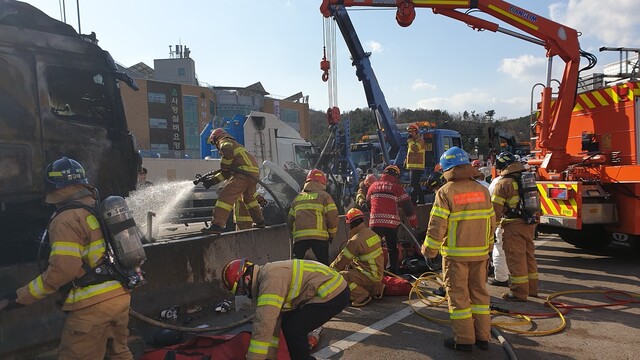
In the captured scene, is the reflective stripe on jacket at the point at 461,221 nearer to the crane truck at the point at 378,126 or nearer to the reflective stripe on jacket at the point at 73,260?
the reflective stripe on jacket at the point at 73,260

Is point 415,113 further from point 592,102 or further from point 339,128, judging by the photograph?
point 592,102

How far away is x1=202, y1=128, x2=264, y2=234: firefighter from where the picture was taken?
6.34 metres

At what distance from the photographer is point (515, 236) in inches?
221

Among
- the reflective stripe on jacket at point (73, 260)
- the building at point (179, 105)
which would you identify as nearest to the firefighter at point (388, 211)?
the reflective stripe on jacket at point (73, 260)

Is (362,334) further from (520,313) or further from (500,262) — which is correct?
(500,262)

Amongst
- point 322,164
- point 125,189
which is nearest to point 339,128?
point 322,164

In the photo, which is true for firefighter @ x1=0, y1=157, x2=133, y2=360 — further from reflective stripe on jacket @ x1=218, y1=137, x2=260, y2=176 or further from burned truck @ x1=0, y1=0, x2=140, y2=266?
reflective stripe on jacket @ x1=218, y1=137, x2=260, y2=176

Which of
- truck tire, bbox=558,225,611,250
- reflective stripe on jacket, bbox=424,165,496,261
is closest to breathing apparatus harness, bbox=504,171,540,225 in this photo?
reflective stripe on jacket, bbox=424,165,496,261

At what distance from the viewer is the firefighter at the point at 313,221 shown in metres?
5.41

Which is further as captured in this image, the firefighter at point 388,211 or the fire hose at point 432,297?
the firefighter at point 388,211

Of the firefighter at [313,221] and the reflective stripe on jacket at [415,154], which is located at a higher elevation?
the reflective stripe on jacket at [415,154]

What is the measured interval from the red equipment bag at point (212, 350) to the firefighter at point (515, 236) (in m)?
3.35

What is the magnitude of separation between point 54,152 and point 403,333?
3840 millimetres

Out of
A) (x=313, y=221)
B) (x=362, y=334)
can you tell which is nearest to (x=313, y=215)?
(x=313, y=221)
